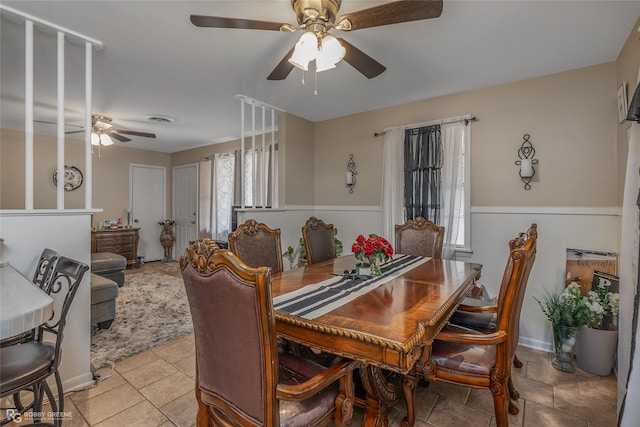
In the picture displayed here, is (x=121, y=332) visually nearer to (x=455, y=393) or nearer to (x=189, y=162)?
(x=455, y=393)

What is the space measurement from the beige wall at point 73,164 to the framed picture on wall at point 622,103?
7309mm

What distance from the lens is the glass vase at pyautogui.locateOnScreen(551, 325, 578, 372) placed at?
2.34 m

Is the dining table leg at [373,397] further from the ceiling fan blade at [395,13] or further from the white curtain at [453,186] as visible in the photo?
the white curtain at [453,186]

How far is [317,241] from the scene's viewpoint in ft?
9.07

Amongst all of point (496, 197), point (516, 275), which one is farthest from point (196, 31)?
point (496, 197)

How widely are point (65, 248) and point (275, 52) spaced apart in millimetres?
2104

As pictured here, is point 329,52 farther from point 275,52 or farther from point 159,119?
point 159,119

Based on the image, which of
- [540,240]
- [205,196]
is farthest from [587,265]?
[205,196]

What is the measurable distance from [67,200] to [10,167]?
0.86 m

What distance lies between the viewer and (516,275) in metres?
1.35

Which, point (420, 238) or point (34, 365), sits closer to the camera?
point (34, 365)

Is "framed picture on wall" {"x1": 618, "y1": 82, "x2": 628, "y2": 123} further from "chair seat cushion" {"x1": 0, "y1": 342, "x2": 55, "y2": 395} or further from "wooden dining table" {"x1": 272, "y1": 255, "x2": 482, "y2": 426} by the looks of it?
"chair seat cushion" {"x1": 0, "y1": 342, "x2": 55, "y2": 395}

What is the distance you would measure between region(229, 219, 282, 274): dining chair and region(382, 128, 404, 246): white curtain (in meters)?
1.69

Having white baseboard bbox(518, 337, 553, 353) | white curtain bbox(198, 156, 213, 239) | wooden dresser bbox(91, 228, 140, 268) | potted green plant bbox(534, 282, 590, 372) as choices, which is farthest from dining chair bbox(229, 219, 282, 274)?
wooden dresser bbox(91, 228, 140, 268)
